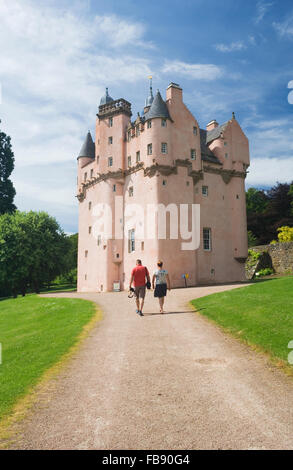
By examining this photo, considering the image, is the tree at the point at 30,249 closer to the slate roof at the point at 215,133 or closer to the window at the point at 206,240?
the window at the point at 206,240

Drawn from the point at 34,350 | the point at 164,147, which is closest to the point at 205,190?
the point at 164,147

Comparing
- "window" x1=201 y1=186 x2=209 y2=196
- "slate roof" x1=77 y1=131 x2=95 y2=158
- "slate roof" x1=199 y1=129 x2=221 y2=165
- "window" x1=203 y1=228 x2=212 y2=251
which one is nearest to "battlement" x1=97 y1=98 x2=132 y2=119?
"slate roof" x1=77 y1=131 x2=95 y2=158

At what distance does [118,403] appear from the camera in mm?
6312

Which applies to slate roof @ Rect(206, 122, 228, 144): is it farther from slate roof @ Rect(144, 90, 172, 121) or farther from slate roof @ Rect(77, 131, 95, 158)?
slate roof @ Rect(77, 131, 95, 158)

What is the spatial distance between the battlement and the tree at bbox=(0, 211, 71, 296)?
15.3 meters

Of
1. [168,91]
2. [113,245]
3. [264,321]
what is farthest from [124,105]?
[264,321]

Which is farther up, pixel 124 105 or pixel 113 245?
pixel 124 105

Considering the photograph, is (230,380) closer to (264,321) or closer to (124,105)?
(264,321)

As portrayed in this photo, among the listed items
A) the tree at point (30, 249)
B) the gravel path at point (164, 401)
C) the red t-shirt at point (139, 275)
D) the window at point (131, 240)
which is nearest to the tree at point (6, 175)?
the tree at point (30, 249)

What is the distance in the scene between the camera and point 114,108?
40.5 meters

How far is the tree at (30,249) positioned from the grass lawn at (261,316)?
28.3 metres

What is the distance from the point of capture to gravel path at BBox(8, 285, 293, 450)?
5.05 metres

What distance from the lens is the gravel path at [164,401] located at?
16.6 ft

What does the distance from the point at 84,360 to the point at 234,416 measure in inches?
183
